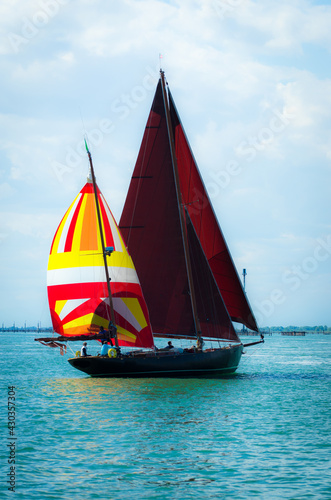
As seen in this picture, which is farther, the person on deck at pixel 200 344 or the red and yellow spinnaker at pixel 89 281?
the person on deck at pixel 200 344

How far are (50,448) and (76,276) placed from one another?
1670cm

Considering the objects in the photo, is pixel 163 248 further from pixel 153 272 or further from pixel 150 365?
pixel 150 365

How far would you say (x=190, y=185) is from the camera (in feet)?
136

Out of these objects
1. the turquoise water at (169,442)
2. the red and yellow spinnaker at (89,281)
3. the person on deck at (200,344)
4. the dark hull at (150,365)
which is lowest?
the turquoise water at (169,442)

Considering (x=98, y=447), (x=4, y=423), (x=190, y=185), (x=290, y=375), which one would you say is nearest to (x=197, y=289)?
(x=190, y=185)

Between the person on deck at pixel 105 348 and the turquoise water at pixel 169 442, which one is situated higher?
the person on deck at pixel 105 348

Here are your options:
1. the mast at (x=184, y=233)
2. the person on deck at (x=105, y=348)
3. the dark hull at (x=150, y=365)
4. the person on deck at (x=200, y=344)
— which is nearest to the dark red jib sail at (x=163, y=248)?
the mast at (x=184, y=233)

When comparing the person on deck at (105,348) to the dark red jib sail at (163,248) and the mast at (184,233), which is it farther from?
the mast at (184,233)

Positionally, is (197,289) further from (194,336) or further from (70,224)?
(70,224)

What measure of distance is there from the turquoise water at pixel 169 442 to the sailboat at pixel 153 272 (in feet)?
8.43

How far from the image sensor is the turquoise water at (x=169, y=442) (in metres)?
16.5

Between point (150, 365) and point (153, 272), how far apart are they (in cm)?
616

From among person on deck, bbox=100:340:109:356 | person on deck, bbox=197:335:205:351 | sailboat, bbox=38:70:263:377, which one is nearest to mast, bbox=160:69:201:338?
sailboat, bbox=38:70:263:377

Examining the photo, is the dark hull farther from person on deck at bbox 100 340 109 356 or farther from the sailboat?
person on deck at bbox 100 340 109 356
